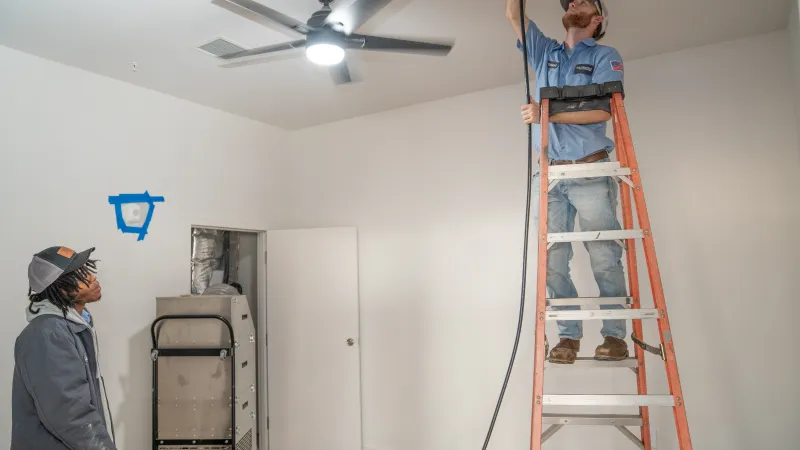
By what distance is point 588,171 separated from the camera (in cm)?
174

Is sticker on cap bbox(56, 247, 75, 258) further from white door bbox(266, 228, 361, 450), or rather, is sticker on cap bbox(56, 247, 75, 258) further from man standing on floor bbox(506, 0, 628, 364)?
white door bbox(266, 228, 361, 450)

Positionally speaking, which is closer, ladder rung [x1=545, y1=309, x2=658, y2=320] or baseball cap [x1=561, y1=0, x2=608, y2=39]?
ladder rung [x1=545, y1=309, x2=658, y2=320]

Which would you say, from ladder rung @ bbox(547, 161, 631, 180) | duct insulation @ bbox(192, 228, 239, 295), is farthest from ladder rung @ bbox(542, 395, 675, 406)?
duct insulation @ bbox(192, 228, 239, 295)

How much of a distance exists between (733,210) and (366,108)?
269cm

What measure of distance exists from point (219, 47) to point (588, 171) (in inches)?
85.8

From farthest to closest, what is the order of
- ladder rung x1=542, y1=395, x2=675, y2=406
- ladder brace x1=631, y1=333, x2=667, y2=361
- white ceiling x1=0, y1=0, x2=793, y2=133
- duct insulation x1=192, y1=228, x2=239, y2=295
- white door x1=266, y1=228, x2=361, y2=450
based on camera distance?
1. duct insulation x1=192, y1=228, x2=239, y2=295
2. white door x1=266, y1=228, x2=361, y2=450
3. white ceiling x1=0, y1=0, x2=793, y2=133
4. ladder brace x1=631, y1=333, x2=667, y2=361
5. ladder rung x1=542, y1=395, x2=675, y2=406

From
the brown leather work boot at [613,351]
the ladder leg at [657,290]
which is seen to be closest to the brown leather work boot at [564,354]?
the brown leather work boot at [613,351]

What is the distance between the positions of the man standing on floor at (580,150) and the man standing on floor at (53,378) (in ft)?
5.97

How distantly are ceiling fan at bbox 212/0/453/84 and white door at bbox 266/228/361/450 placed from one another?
194 cm

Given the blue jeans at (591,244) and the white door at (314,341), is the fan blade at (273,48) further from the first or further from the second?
the white door at (314,341)

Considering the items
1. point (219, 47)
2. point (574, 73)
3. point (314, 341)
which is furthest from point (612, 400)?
point (314, 341)

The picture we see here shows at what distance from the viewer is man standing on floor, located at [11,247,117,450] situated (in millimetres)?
1832

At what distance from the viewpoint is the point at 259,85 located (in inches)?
135

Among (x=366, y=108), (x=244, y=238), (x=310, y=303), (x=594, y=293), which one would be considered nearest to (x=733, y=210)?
(x=594, y=293)
